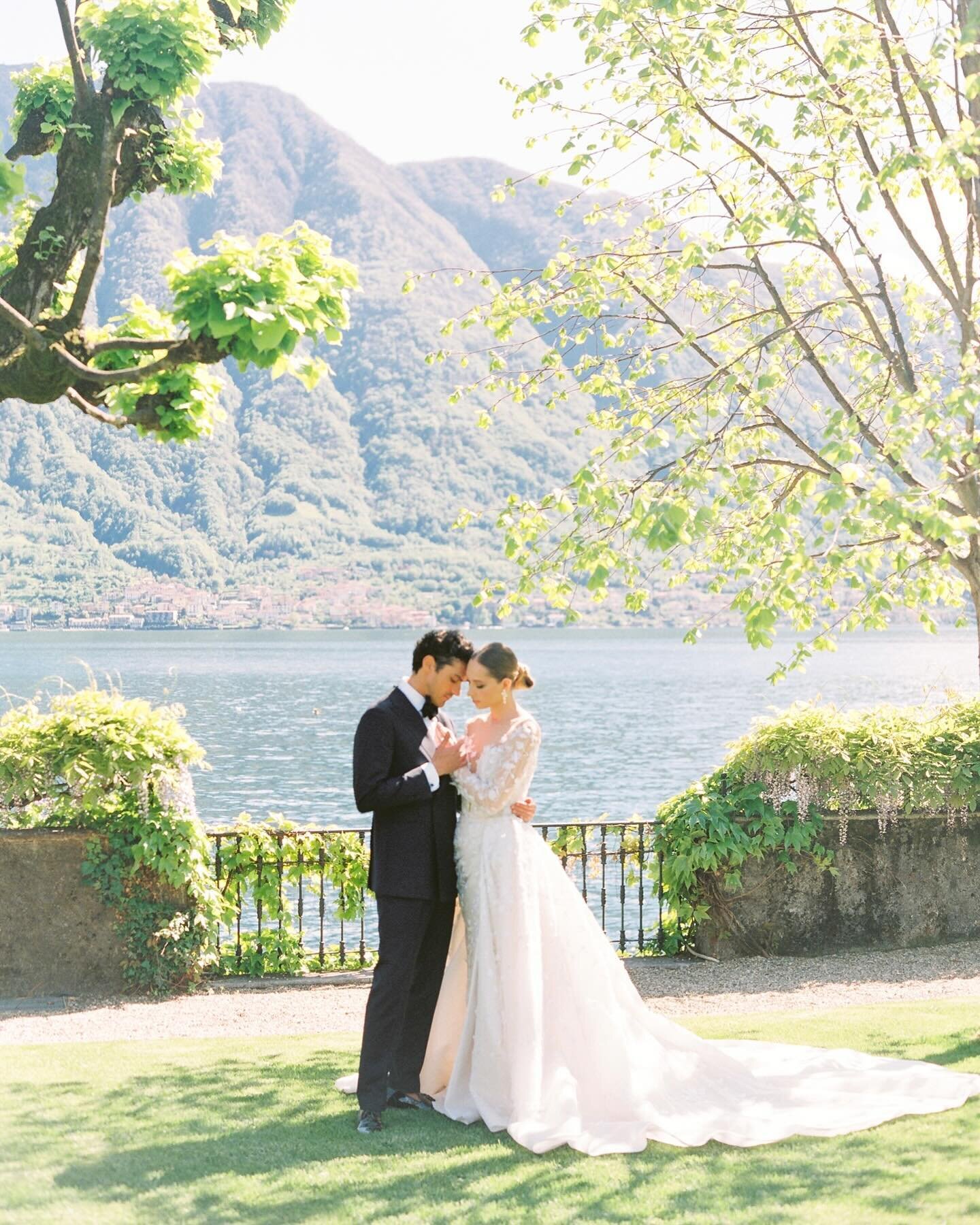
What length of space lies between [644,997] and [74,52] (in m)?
7.01

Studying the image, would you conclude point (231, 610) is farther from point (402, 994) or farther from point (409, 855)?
point (402, 994)

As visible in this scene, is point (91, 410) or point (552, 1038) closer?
point (552, 1038)

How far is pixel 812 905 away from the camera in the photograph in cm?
1053

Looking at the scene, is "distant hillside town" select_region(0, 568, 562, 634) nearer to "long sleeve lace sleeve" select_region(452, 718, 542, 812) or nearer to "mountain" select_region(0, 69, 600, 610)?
"mountain" select_region(0, 69, 600, 610)

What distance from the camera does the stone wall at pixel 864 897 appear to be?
10.5 meters

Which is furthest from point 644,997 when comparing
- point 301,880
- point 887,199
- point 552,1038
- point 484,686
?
point 887,199

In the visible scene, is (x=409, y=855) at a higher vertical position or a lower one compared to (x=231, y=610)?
lower

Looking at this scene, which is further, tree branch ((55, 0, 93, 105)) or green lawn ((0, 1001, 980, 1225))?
tree branch ((55, 0, 93, 105))

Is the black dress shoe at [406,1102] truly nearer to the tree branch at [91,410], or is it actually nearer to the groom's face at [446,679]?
the groom's face at [446,679]

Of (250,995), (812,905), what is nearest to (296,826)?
(250,995)

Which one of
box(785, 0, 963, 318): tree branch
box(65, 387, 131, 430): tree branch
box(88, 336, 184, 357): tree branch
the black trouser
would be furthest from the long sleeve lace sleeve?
box(785, 0, 963, 318): tree branch

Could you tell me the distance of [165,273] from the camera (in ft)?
20.5

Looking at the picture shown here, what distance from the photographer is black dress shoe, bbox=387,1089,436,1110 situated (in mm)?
6273

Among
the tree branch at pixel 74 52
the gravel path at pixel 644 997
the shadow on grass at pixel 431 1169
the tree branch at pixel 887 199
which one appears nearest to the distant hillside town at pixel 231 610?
the gravel path at pixel 644 997
